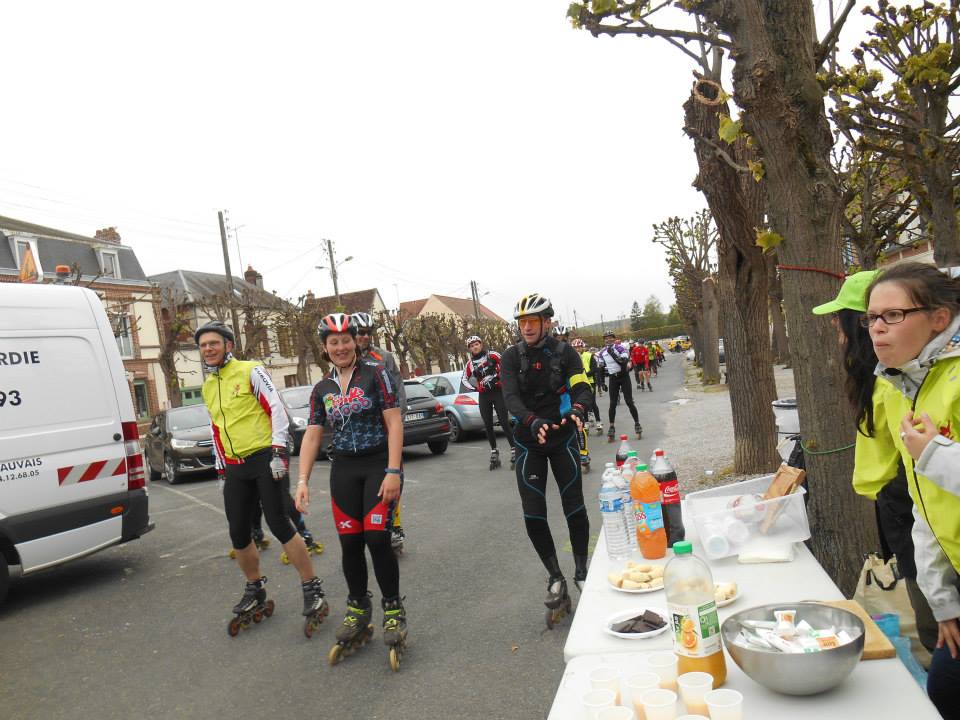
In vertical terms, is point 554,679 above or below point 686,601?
below

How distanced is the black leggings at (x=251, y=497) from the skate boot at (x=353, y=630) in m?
0.88

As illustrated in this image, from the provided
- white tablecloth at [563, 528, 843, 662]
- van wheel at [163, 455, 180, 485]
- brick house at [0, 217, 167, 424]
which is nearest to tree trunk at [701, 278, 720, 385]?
van wheel at [163, 455, 180, 485]

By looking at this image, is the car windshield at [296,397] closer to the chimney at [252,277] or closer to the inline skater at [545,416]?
the inline skater at [545,416]

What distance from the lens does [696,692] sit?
179 centimetres

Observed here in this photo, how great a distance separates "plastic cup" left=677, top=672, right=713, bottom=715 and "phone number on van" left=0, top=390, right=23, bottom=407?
6179 mm

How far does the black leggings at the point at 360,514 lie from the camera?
14.7ft

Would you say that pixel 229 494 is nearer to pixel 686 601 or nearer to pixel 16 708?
pixel 16 708

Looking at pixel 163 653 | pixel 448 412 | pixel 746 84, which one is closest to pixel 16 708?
pixel 163 653

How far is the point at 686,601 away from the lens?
1990mm

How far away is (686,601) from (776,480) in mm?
1548

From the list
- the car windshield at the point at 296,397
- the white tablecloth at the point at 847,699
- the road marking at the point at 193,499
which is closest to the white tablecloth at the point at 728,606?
the white tablecloth at the point at 847,699

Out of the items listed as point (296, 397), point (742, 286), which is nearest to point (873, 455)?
point (742, 286)

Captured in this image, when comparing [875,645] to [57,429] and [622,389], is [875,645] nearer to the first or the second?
[57,429]

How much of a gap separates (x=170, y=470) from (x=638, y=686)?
14.4 meters
